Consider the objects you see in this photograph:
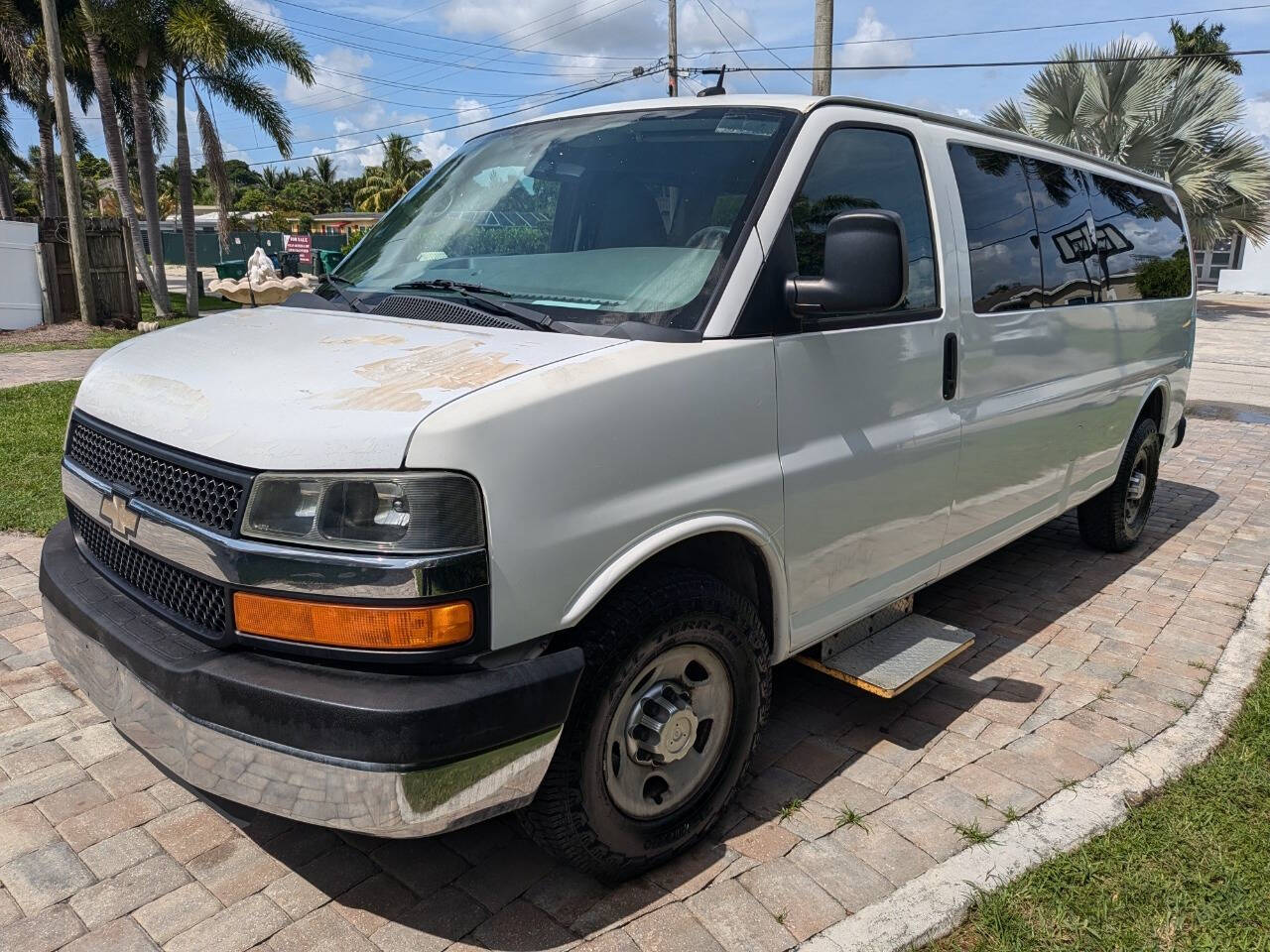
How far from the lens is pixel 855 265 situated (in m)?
2.71

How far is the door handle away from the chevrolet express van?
0.01 metres

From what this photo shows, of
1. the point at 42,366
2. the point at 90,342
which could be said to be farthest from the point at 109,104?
the point at 42,366

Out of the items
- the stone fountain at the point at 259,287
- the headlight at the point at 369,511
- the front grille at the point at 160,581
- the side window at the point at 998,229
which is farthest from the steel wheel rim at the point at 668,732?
the stone fountain at the point at 259,287

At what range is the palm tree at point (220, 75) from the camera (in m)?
19.2

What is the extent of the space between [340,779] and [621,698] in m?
0.74

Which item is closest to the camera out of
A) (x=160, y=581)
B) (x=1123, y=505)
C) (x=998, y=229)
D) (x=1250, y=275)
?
(x=160, y=581)

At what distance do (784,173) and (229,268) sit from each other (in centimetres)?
3328

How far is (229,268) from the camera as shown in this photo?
32438mm

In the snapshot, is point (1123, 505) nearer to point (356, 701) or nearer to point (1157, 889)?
point (1157, 889)

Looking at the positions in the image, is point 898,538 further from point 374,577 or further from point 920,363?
A: point 374,577

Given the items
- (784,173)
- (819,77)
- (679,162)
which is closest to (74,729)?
(679,162)

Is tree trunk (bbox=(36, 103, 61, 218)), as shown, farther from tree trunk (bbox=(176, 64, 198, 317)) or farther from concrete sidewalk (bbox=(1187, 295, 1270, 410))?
concrete sidewalk (bbox=(1187, 295, 1270, 410))

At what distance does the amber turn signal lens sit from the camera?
211cm

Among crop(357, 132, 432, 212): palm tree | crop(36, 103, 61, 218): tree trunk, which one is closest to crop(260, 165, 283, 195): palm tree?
crop(357, 132, 432, 212): palm tree
